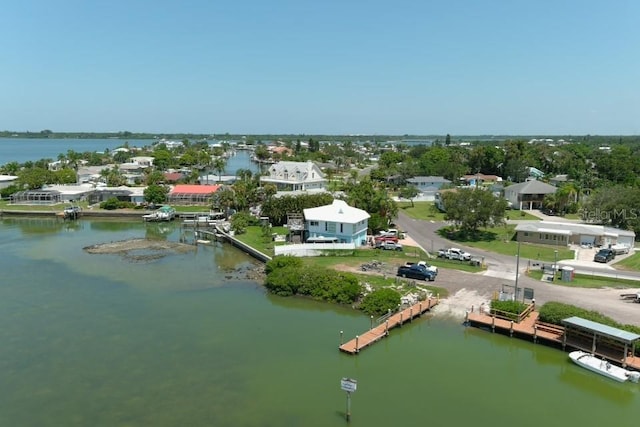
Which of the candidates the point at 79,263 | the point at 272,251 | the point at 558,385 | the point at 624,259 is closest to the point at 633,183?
the point at 624,259

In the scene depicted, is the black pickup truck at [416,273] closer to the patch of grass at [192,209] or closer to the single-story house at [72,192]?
the patch of grass at [192,209]

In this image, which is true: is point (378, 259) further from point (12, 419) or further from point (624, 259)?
point (12, 419)

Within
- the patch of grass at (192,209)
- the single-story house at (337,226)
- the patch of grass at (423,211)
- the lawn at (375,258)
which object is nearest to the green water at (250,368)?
the lawn at (375,258)

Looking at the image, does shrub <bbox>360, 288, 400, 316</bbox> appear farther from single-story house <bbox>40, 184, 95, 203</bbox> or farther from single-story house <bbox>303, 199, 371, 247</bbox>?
single-story house <bbox>40, 184, 95, 203</bbox>

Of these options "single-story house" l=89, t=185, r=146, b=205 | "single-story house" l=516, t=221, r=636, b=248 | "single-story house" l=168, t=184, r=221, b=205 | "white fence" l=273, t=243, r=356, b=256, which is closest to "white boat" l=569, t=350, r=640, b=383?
"white fence" l=273, t=243, r=356, b=256

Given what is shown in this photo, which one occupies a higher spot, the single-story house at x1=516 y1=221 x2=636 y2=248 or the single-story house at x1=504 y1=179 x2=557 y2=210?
the single-story house at x1=504 y1=179 x2=557 y2=210

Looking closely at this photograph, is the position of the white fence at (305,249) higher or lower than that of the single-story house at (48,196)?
lower

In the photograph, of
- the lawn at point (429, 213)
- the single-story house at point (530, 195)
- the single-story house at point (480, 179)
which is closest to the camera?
the lawn at point (429, 213)

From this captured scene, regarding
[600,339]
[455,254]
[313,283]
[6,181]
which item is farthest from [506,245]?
[6,181]
